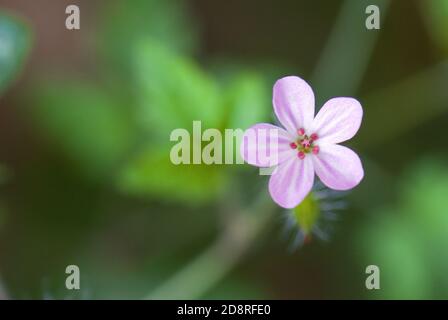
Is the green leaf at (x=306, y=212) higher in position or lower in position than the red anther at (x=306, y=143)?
lower

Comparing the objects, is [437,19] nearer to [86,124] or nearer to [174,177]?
[174,177]

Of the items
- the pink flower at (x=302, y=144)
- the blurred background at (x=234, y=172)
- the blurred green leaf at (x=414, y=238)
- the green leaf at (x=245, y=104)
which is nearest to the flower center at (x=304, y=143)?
the pink flower at (x=302, y=144)

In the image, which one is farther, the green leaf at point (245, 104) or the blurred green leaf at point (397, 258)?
the blurred green leaf at point (397, 258)

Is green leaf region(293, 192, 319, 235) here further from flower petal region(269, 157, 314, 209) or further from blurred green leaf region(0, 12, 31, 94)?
blurred green leaf region(0, 12, 31, 94)

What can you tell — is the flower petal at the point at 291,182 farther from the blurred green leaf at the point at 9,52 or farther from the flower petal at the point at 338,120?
the blurred green leaf at the point at 9,52

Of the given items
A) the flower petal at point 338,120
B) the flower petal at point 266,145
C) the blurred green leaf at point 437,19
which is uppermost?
the blurred green leaf at point 437,19
